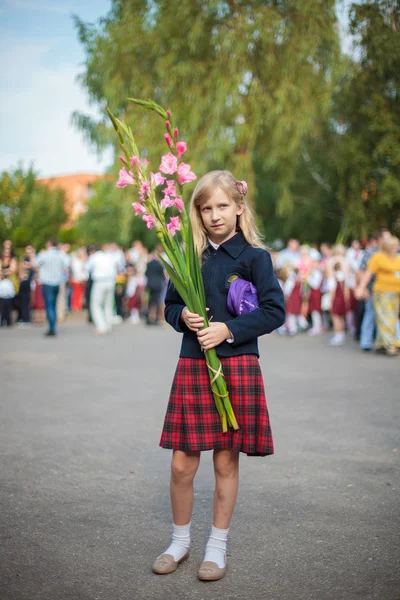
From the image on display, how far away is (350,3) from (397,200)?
6.76 m

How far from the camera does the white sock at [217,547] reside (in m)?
3.31

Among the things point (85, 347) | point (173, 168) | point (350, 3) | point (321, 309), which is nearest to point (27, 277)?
point (85, 347)

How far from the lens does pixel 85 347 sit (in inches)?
538

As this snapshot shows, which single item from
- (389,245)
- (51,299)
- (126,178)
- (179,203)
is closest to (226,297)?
(179,203)

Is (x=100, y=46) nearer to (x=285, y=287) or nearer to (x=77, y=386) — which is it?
(x=285, y=287)

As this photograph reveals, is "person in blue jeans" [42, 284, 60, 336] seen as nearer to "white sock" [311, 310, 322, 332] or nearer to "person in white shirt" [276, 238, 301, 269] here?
"person in white shirt" [276, 238, 301, 269]

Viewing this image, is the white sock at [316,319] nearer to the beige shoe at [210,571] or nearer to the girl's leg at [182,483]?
the girl's leg at [182,483]

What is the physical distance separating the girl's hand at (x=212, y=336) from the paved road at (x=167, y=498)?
1020mm

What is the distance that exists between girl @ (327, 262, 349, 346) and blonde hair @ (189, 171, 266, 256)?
10937mm

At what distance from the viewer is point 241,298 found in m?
3.35

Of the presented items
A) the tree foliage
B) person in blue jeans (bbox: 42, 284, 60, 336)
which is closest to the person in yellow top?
person in blue jeans (bbox: 42, 284, 60, 336)

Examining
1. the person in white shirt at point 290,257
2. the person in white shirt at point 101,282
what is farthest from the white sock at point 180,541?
A: the person in white shirt at point 290,257

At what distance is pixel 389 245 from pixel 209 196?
8.89 meters

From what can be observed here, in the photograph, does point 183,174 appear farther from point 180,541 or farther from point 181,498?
point 180,541
